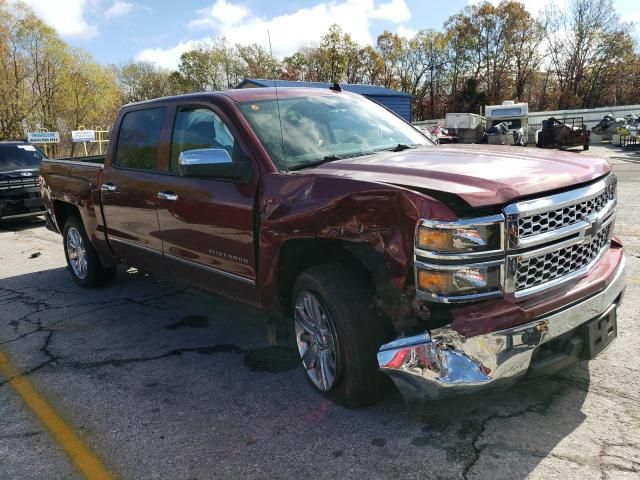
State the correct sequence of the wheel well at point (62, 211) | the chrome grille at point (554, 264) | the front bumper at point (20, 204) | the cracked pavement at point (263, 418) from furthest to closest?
1. the front bumper at point (20, 204)
2. the wheel well at point (62, 211)
3. the cracked pavement at point (263, 418)
4. the chrome grille at point (554, 264)

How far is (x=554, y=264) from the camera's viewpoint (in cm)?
269

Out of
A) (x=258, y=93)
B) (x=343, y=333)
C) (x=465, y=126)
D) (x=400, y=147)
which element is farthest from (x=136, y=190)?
(x=465, y=126)

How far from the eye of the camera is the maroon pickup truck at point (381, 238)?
2477 millimetres

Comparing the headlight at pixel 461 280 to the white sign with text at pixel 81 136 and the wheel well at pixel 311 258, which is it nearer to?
the wheel well at pixel 311 258

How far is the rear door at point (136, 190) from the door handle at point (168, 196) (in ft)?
0.31

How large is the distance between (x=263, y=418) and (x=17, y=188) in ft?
33.5

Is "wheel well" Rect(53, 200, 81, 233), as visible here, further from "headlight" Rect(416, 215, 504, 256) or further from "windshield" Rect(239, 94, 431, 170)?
"headlight" Rect(416, 215, 504, 256)

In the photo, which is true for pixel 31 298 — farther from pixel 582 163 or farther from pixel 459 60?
pixel 459 60

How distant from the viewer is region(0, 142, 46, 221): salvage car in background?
11086 mm

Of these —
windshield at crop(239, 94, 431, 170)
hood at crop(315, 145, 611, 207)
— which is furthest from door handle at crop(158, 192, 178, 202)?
hood at crop(315, 145, 611, 207)

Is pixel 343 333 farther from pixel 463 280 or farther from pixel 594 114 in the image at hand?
pixel 594 114

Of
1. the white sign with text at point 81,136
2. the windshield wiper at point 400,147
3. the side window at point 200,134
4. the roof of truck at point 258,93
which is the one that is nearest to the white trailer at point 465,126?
the white sign with text at point 81,136

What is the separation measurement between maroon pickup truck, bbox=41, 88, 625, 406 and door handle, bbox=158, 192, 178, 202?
0.02 meters

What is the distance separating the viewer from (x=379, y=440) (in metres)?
2.86
